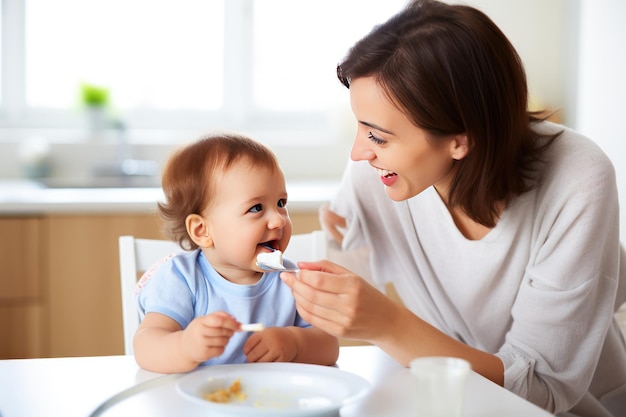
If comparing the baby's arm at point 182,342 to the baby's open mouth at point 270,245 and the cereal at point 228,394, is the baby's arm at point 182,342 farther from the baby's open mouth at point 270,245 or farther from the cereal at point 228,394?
the baby's open mouth at point 270,245

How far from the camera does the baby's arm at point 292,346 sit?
118 centimetres

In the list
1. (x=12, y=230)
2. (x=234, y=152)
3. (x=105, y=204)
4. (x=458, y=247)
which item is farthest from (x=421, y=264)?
(x=12, y=230)

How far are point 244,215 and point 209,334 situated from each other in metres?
0.28

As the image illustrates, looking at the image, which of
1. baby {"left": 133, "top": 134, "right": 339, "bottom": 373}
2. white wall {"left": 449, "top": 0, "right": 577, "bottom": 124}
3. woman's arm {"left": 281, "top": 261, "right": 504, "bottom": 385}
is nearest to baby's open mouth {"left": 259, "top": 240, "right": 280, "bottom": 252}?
baby {"left": 133, "top": 134, "right": 339, "bottom": 373}

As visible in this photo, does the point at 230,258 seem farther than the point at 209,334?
Yes

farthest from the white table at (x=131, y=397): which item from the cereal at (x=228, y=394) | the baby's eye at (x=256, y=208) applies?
the baby's eye at (x=256, y=208)

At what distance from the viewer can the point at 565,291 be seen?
136cm

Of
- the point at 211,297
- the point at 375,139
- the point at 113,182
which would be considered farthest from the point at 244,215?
the point at 113,182

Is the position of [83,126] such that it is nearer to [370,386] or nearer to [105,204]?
[105,204]

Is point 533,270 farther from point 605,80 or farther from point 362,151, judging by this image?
point 605,80

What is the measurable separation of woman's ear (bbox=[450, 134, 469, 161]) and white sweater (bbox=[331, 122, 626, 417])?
173mm

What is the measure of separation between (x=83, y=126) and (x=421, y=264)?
2036mm

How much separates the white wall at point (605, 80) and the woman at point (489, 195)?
4.12 feet

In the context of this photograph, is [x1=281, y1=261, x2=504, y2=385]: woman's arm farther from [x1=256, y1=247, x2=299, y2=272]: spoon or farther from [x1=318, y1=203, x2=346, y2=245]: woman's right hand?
[x1=318, y1=203, x2=346, y2=245]: woman's right hand
